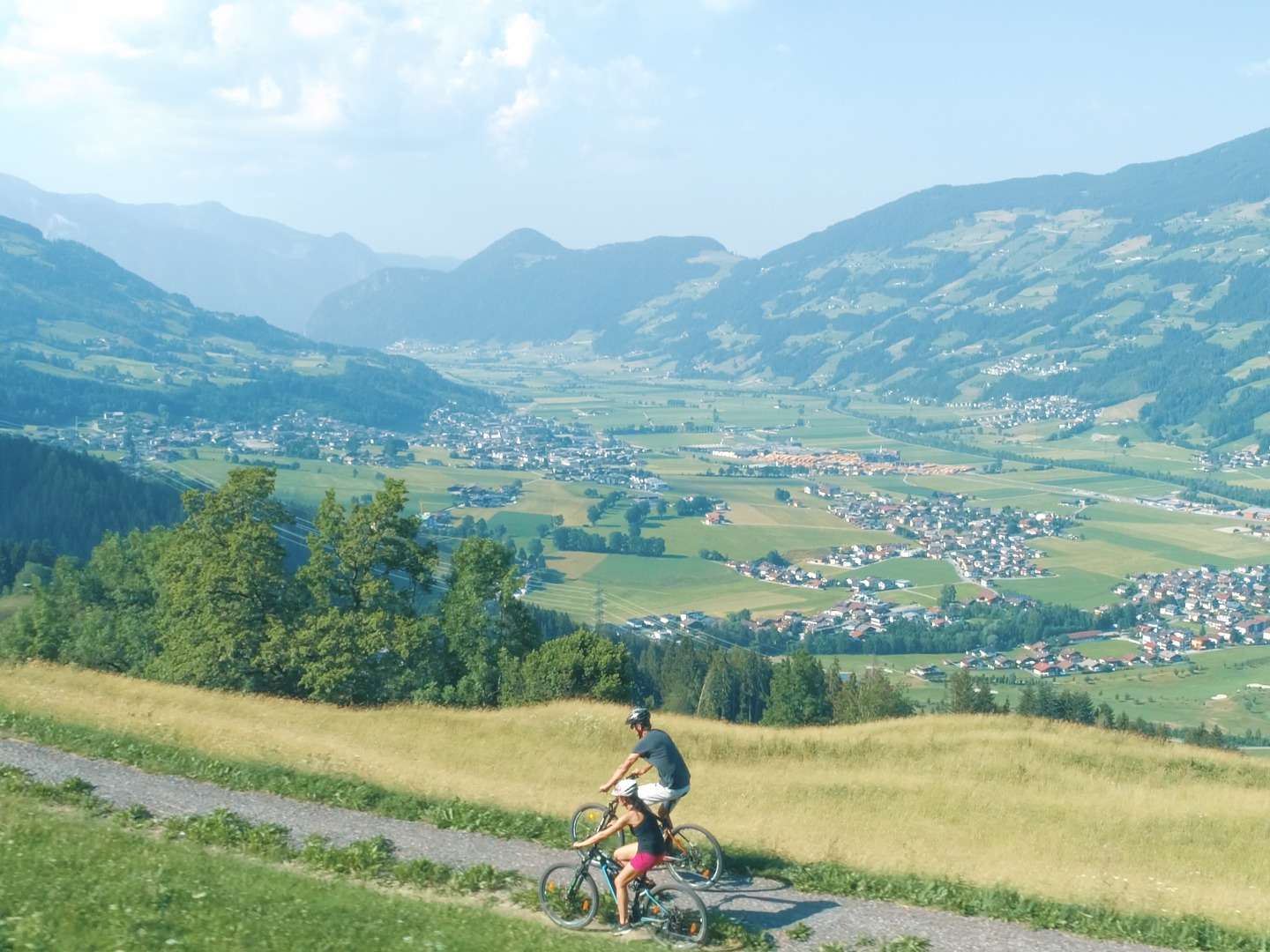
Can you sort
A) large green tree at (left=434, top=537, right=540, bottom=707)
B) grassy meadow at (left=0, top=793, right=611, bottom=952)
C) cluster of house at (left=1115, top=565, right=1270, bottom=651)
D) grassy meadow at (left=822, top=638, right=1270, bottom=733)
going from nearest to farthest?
grassy meadow at (left=0, top=793, right=611, bottom=952) < large green tree at (left=434, top=537, right=540, bottom=707) < grassy meadow at (left=822, top=638, right=1270, bottom=733) < cluster of house at (left=1115, top=565, right=1270, bottom=651)

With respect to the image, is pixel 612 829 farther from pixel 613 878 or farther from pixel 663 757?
pixel 663 757

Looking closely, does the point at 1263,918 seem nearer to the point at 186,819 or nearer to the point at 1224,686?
the point at 186,819

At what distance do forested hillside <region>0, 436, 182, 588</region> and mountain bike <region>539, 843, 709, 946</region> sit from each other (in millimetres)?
128291

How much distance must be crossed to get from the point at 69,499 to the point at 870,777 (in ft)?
445

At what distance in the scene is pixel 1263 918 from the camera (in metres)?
18.5

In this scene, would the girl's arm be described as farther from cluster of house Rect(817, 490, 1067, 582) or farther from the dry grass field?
cluster of house Rect(817, 490, 1067, 582)

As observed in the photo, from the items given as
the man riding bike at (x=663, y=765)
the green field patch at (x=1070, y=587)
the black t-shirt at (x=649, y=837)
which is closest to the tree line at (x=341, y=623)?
the man riding bike at (x=663, y=765)

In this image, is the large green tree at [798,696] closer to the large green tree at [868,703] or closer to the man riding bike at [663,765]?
the large green tree at [868,703]

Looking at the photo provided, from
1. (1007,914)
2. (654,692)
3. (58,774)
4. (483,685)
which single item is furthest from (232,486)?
(654,692)

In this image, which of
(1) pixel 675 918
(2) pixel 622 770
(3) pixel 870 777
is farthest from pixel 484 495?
(1) pixel 675 918

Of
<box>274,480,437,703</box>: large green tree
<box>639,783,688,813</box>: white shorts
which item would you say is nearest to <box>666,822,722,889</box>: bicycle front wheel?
<box>639,783,688,813</box>: white shorts

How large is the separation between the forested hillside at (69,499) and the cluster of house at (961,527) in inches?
3814

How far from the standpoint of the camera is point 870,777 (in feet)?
96.3

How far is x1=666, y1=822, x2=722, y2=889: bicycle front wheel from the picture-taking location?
18.3 metres
